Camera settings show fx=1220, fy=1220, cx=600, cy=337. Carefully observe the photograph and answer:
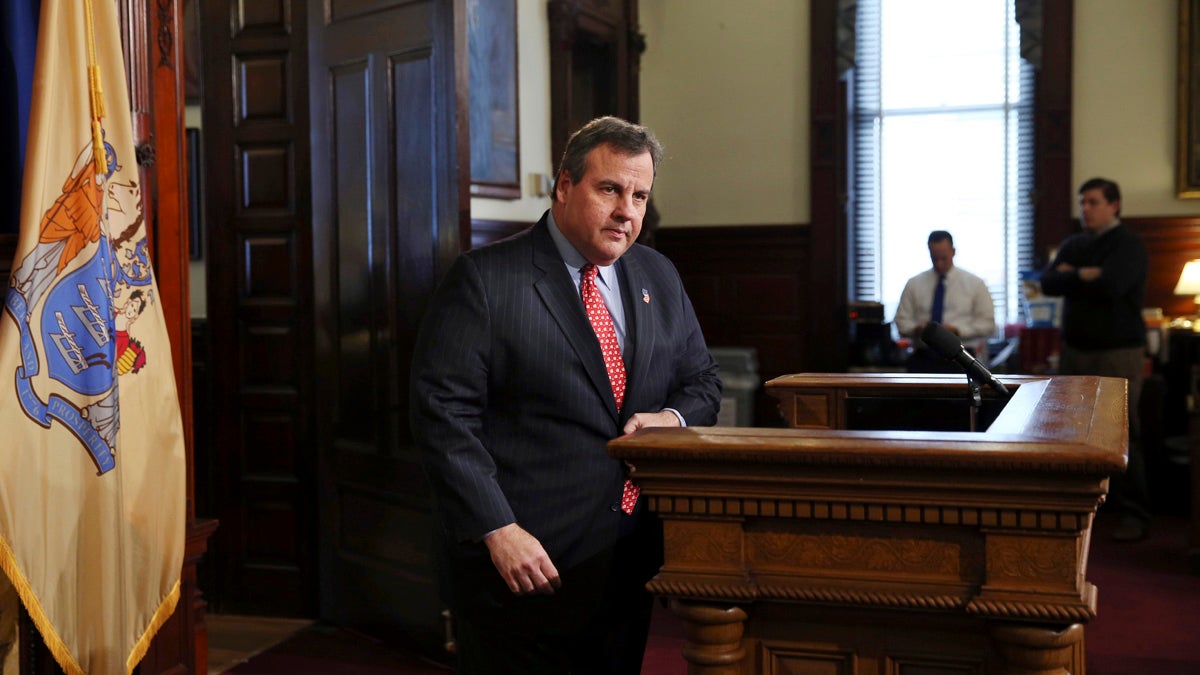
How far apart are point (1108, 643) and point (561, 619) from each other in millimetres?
3070

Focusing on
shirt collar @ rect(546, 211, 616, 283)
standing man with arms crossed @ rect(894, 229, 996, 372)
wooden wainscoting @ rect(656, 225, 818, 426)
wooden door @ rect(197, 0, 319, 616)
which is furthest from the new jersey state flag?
wooden wainscoting @ rect(656, 225, 818, 426)

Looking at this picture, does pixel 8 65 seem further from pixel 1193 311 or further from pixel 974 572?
pixel 1193 311

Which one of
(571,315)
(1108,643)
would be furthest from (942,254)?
(571,315)

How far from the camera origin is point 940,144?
8023 millimetres

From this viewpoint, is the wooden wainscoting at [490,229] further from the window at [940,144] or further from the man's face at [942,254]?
the window at [940,144]

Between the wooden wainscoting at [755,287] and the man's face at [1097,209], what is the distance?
2474mm

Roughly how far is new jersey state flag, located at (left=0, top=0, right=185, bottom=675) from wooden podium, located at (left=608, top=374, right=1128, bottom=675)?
4.61 feet

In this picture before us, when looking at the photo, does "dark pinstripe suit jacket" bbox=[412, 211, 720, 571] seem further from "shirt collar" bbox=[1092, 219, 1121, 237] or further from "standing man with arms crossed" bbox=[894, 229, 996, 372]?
"standing man with arms crossed" bbox=[894, 229, 996, 372]

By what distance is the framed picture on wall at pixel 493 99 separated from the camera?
19.4 ft

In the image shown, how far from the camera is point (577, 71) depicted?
7.65 metres

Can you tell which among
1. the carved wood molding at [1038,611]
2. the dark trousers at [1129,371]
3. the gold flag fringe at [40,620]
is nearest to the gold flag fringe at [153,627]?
the gold flag fringe at [40,620]

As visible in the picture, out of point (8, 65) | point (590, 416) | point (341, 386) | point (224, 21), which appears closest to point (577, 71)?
point (224, 21)

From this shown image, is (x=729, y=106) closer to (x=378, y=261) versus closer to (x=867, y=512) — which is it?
(x=378, y=261)

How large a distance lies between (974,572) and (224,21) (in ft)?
13.6
